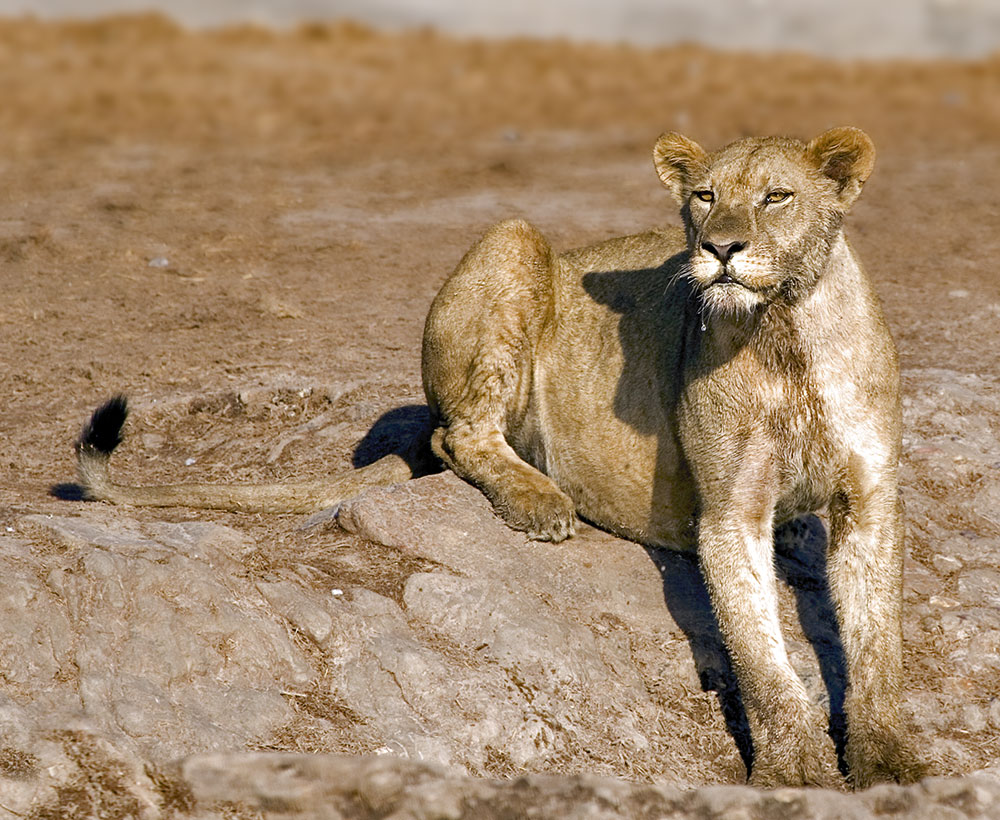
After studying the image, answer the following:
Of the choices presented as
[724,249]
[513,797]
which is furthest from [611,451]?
[513,797]

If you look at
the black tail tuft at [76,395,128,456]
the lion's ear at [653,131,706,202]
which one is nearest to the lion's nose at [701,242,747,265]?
the lion's ear at [653,131,706,202]

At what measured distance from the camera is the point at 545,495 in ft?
19.6

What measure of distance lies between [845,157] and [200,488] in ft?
10.1

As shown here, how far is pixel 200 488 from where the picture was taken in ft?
20.7

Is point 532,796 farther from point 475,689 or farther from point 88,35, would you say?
point 88,35

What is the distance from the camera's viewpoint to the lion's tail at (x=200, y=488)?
239 inches

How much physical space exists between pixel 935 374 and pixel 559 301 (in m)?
2.58

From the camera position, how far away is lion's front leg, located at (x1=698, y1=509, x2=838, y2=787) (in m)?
4.82

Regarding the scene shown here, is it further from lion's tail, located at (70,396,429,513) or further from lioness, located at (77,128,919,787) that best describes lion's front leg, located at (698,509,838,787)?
lion's tail, located at (70,396,429,513)

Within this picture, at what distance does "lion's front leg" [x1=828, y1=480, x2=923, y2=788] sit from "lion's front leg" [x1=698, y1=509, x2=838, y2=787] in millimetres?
182

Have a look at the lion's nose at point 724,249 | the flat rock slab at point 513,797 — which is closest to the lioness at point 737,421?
the lion's nose at point 724,249

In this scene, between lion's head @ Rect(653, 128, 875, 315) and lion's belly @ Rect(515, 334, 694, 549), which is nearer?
lion's head @ Rect(653, 128, 875, 315)

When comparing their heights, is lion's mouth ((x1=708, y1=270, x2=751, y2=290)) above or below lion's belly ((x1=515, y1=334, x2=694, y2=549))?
above

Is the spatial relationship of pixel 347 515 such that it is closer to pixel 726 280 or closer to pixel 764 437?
pixel 764 437
